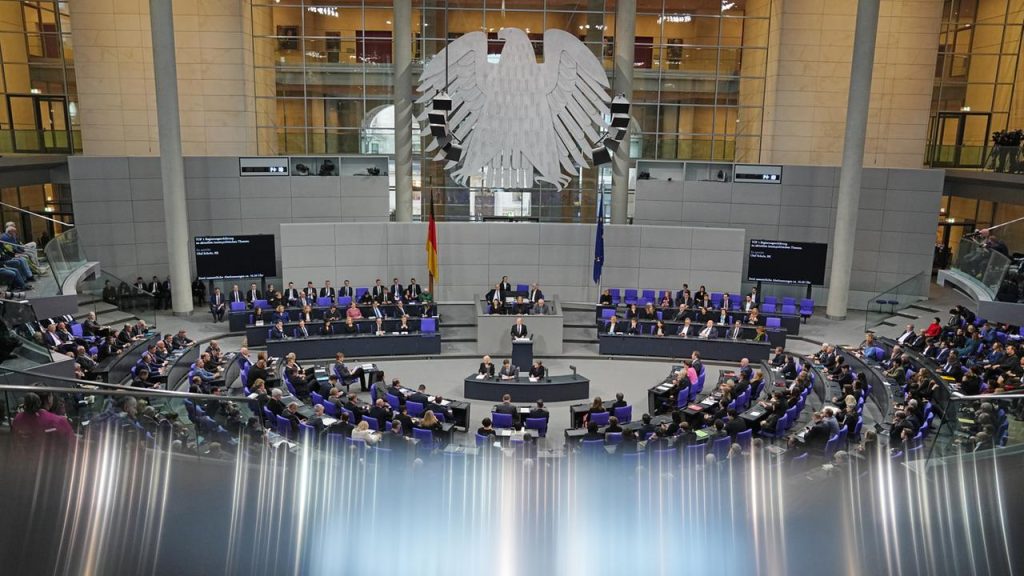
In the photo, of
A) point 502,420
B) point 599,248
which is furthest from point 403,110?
point 502,420

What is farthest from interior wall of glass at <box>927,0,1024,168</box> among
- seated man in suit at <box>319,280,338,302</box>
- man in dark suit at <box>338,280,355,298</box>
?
seated man in suit at <box>319,280,338,302</box>

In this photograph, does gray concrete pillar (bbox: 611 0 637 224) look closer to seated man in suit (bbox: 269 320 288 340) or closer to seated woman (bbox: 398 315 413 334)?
seated woman (bbox: 398 315 413 334)

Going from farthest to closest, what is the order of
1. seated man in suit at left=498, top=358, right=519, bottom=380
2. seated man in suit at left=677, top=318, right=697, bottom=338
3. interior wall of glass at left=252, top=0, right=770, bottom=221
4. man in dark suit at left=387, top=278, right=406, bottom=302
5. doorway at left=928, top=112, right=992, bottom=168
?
doorway at left=928, top=112, right=992, bottom=168 → interior wall of glass at left=252, top=0, right=770, bottom=221 → man in dark suit at left=387, top=278, right=406, bottom=302 → seated man in suit at left=677, top=318, right=697, bottom=338 → seated man in suit at left=498, top=358, right=519, bottom=380

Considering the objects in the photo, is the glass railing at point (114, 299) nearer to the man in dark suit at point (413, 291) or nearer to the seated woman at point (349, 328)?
the seated woman at point (349, 328)

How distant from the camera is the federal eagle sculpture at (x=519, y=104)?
68.2 ft

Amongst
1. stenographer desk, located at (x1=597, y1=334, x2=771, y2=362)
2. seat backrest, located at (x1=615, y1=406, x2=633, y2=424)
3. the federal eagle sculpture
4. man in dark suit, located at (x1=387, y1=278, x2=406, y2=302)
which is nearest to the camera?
seat backrest, located at (x1=615, y1=406, x2=633, y2=424)

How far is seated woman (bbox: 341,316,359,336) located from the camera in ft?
57.7

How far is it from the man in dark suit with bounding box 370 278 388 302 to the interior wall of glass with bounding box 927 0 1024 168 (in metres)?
18.6

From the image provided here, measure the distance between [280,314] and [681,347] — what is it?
9.73 m

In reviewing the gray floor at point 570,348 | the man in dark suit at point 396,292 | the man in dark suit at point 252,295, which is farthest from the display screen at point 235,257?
the man in dark suit at point 396,292

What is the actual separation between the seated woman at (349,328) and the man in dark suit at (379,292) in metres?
1.91

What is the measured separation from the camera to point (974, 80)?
24.3m

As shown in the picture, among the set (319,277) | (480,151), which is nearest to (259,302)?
(319,277)

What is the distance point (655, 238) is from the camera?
21.2 metres
